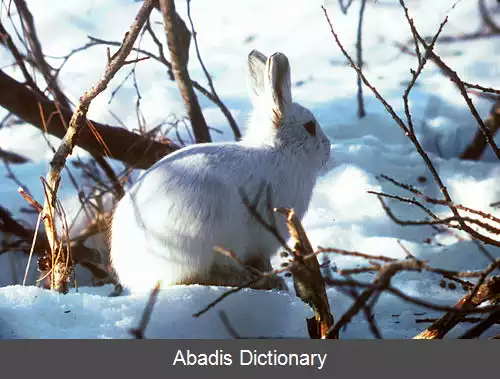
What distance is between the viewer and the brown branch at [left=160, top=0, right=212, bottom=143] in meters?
2.10

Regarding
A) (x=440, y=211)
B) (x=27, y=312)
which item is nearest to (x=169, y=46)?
(x=440, y=211)

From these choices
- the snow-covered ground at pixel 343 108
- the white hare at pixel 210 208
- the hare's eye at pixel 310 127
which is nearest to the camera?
the white hare at pixel 210 208

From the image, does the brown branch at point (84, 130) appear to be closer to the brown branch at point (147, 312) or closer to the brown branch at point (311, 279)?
the brown branch at point (147, 312)

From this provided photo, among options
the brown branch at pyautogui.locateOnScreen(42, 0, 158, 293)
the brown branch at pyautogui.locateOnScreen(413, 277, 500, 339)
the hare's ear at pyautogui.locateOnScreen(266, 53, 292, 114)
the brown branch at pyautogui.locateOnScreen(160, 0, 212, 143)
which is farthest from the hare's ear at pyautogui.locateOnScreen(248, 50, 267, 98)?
the brown branch at pyautogui.locateOnScreen(413, 277, 500, 339)

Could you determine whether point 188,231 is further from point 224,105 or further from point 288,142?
point 224,105

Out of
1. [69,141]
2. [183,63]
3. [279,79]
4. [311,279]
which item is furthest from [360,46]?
[311,279]

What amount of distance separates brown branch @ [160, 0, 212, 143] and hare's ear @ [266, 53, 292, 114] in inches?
29.2

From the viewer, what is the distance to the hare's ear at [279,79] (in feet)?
4.65

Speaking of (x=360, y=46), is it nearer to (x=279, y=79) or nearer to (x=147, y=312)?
(x=279, y=79)

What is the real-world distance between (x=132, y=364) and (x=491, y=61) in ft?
5.64

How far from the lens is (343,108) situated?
253cm

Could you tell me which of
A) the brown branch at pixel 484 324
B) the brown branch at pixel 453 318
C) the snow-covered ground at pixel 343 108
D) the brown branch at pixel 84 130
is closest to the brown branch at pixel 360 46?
the snow-covered ground at pixel 343 108

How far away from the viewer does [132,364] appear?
976 mm

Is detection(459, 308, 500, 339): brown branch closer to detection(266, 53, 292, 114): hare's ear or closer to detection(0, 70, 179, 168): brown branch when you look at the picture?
detection(266, 53, 292, 114): hare's ear
